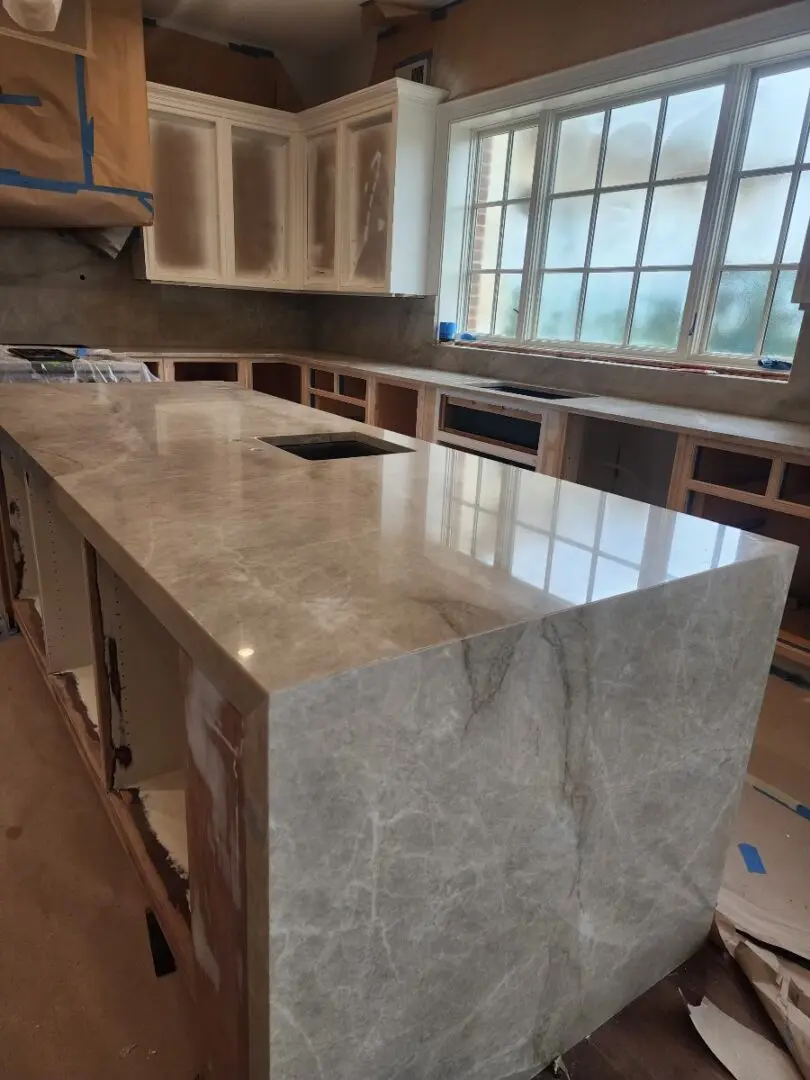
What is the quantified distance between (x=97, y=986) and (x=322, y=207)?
4.48 meters

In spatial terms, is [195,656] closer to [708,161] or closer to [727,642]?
[727,642]

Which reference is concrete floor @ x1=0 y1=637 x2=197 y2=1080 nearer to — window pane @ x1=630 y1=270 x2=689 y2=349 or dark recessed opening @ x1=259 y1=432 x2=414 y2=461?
dark recessed opening @ x1=259 y1=432 x2=414 y2=461

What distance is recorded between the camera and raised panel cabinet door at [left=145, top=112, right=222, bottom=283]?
4250 mm

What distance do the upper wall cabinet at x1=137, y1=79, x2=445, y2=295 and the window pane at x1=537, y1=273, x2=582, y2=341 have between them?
2.80 ft

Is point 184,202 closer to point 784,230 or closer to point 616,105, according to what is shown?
point 616,105

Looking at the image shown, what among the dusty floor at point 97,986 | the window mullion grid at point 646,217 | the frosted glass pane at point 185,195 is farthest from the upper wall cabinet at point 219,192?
the dusty floor at point 97,986

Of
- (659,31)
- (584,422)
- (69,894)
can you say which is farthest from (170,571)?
(659,31)

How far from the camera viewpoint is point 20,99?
3.48 m

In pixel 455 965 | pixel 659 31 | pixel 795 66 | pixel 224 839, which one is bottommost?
pixel 455 965

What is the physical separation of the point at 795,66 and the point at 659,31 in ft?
1.97

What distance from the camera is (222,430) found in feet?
6.16

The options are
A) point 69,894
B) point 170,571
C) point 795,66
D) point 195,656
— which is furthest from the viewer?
point 795,66

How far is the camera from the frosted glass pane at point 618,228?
334cm

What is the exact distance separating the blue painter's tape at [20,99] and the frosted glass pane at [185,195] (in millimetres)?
748
